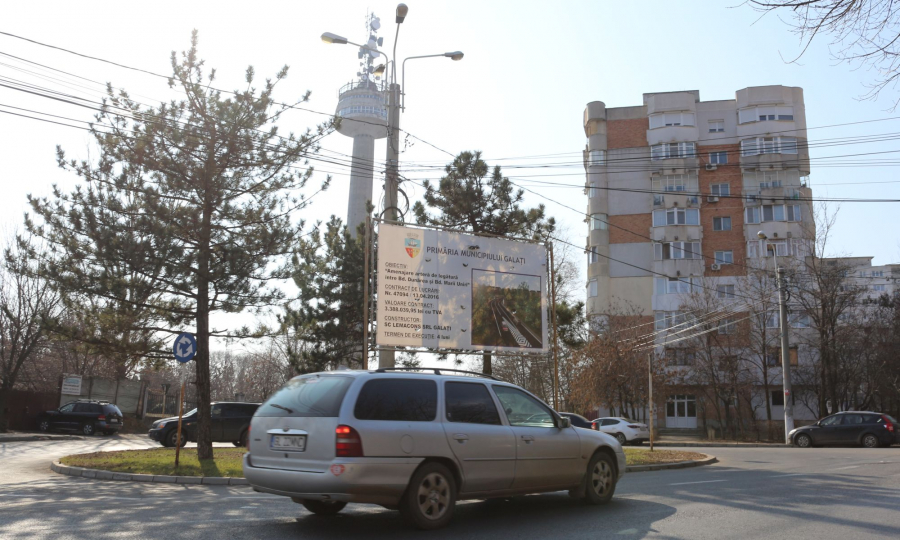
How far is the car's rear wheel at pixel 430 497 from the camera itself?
6.81 metres

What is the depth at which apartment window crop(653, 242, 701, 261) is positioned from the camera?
53.9 meters

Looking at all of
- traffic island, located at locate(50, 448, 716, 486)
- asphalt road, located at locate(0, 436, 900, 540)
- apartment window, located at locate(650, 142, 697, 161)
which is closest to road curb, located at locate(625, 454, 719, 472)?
traffic island, located at locate(50, 448, 716, 486)

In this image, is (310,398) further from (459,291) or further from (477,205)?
(477,205)

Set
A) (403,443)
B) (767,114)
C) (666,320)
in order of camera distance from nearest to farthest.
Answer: (403,443)
(666,320)
(767,114)

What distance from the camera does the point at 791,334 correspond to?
152 feet

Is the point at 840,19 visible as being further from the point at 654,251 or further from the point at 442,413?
the point at 654,251

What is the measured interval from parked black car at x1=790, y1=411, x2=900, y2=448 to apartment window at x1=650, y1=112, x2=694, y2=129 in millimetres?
33260

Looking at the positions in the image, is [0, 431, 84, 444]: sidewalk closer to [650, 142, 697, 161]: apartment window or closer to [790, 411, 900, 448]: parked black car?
[790, 411, 900, 448]: parked black car

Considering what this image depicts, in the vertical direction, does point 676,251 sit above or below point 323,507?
above

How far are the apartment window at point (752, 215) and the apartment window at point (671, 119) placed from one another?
26.5ft

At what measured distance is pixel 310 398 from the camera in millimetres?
7074

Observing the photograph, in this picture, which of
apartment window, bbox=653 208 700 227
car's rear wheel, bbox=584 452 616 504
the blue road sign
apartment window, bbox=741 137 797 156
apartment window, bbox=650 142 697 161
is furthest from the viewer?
apartment window, bbox=650 142 697 161

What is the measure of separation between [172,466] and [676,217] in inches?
1855

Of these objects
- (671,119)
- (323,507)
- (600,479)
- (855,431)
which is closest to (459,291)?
(600,479)
